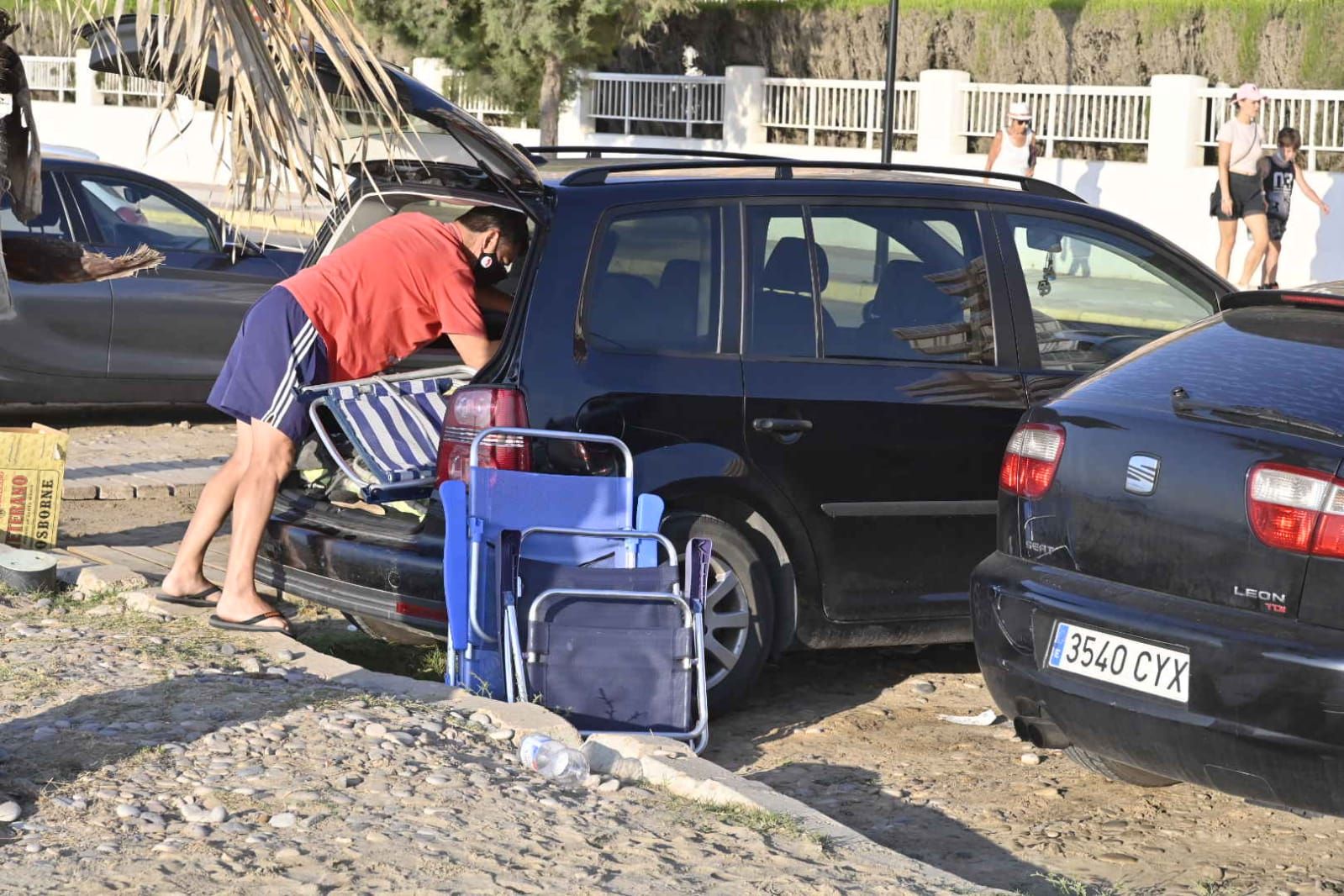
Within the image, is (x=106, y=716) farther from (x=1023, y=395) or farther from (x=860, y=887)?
(x=1023, y=395)

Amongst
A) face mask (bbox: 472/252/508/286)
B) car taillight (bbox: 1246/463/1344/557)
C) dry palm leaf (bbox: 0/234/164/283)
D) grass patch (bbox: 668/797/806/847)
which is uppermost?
dry palm leaf (bbox: 0/234/164/283)

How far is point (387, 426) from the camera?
6172 millimetres

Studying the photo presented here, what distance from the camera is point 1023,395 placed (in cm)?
620

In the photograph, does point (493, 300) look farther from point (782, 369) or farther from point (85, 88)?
point (85, 88)

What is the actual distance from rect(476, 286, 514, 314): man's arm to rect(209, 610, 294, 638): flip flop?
130 cm

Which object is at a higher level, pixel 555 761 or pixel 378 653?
pixel 555 761

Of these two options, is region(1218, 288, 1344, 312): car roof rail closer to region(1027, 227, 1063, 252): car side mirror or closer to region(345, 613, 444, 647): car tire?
region(1027, 227, 1063, 252): car side mirror

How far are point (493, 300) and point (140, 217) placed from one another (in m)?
4.78

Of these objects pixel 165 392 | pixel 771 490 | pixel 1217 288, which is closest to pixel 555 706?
pixel 771 490

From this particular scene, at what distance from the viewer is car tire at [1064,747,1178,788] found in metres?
5.00

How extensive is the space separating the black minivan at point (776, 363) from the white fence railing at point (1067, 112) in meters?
16.0

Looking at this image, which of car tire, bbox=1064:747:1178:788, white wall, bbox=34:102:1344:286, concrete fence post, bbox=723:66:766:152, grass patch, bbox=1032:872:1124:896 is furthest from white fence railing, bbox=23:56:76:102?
grass patch, bbox=1032:872:1124:896

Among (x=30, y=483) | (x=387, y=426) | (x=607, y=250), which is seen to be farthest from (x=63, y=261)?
(x=30, y=483)

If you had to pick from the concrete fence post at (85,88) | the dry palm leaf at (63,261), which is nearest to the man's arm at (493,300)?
the dry palm leaf at (63,261)
